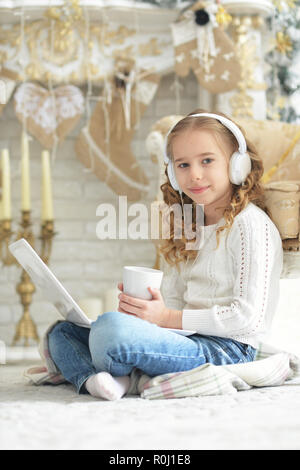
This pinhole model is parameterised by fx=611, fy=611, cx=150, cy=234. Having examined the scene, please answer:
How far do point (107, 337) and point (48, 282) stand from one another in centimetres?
17

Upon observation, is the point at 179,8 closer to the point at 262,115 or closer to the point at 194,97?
the point at 194,97

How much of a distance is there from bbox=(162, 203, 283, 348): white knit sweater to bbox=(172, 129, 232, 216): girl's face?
0.23ft

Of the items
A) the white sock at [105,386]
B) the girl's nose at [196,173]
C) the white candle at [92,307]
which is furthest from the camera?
the white candle at [92,307]

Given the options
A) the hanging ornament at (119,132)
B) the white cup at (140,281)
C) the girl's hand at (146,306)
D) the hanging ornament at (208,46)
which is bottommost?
the girl's hand at (146,306)

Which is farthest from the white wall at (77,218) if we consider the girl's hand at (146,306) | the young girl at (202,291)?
the girl's hand at (146,306)

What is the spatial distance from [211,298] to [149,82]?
1.39 m

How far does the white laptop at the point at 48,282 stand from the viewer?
107 centimetres

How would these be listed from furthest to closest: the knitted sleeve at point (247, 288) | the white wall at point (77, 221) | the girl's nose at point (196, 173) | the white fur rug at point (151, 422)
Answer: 1. the white wall at point (77, 221)
2. the girl's nose at point (196, 173)
3. the knitted sleeve at point (247, 288)
4. the white fur rug at point (151, 422)

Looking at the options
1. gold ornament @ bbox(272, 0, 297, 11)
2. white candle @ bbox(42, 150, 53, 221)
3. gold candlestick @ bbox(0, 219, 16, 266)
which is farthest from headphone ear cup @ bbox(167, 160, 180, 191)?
gold ornament @ bbox(272, 0, 297, 11)

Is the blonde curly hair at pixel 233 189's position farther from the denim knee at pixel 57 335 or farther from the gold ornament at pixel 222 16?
the gold ornament at pixel 222 16

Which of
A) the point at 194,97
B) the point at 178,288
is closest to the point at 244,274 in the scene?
the point at 178,288

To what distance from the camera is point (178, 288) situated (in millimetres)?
1340

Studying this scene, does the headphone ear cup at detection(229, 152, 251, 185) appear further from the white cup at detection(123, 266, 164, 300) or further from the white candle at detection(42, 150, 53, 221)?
the white candle at detection(42, 150, 53, 221)

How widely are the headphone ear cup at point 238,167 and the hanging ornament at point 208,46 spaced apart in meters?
1.12
